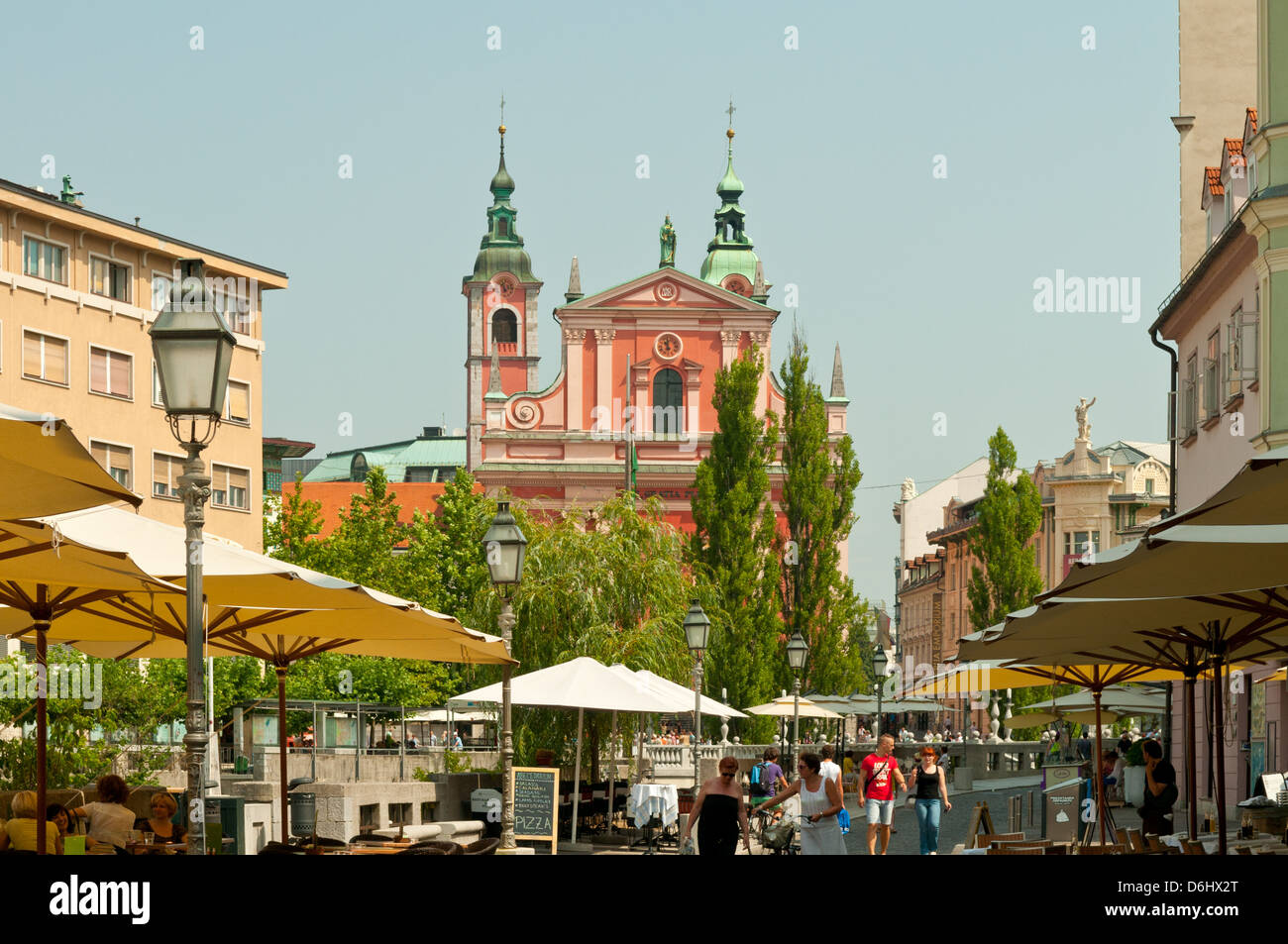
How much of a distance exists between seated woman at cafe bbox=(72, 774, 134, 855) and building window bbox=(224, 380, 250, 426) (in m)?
45.6

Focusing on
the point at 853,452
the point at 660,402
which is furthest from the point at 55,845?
the point at 660,402

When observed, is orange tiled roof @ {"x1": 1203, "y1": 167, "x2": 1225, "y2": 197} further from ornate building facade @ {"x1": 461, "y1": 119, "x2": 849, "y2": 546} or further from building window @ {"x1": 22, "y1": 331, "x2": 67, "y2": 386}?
ornate building facade @ {"x1": 461, "y1": 119, "x2": 849, "y2": 546}

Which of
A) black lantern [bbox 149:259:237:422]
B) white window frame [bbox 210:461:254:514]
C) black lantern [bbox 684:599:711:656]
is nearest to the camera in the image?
black lantern [bbox 149:259:237:422]

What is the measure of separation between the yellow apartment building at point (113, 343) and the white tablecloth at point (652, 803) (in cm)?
2962

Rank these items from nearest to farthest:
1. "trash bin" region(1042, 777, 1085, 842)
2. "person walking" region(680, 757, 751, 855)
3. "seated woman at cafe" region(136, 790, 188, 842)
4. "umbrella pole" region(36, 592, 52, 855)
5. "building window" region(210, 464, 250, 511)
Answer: "umbrella pole" region(36, 592, 52, 855), "person walking" region(680, 757, 751, 855), "seated woman at cafe" region(136, 790, 188, 842), "trash bin" region(1042, 777, 1085, 842), "building window" region(210, 464, 250, 511)

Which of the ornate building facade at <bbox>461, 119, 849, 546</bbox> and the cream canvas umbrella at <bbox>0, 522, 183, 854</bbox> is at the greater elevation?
the ornate building facade at <bbox>461, 119, 849, 546</bbox>

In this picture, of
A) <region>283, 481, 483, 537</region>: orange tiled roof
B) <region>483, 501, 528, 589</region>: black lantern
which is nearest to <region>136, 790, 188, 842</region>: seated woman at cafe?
<region>483, 501, 528, 589</region>: black lantern

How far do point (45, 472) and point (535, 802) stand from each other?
11.9m

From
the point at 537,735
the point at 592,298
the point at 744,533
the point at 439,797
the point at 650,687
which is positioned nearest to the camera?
the point at 650,687

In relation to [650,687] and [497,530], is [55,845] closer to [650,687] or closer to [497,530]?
[497,530]

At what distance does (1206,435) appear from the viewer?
1216 inches

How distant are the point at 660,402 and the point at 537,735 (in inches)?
1959

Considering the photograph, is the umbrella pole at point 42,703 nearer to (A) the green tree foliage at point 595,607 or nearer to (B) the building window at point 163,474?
(A) the green tree foliage at point 595,607

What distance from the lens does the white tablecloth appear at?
2191 centimetres
